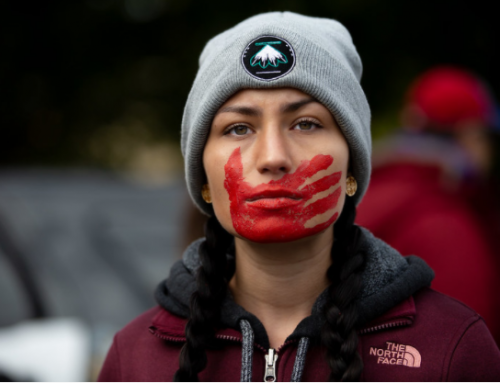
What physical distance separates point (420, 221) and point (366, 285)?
52.6 inches

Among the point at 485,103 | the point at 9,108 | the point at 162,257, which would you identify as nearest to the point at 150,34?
the point at 9,108

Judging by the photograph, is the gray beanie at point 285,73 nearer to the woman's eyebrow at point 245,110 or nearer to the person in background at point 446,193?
the woman's eyebrow at point 245,110

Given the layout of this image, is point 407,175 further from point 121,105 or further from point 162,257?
point 121,105

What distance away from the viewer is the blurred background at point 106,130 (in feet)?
11.7

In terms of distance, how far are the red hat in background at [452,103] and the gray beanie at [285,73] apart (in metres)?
1.69

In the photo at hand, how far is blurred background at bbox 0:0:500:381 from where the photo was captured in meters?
3.56

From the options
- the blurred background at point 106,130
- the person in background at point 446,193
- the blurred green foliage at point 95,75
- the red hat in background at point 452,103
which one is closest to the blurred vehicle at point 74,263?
the blurred background at point 106,130

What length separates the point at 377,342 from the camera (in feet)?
6.21

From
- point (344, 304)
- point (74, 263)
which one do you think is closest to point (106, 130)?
point (74, 263)

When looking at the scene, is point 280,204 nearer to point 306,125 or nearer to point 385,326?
point 306,125

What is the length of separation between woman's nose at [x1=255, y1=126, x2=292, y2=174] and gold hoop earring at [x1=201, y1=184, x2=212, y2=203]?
13.0 inches

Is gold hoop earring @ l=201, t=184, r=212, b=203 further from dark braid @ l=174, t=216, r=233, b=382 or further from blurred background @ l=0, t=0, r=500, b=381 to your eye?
blurred background @ l=0, t=0, r=500, b=381

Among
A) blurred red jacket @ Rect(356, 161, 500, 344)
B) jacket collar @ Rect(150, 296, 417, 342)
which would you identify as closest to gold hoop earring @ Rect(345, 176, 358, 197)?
jacket collar @ Rect(150, 296, 417, 342)

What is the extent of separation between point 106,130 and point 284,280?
9.00 metres
